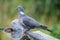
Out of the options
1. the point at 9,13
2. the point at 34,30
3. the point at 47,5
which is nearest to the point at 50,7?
the point at 47,5

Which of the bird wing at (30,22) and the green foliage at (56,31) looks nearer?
the bird wing at (30,22)

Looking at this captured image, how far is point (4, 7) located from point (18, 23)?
5.83 feet

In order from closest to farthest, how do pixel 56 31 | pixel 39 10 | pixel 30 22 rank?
1. pixel 30 22
2. pixel 56 31
3. pixel 39 10

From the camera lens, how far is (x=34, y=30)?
10.7ft

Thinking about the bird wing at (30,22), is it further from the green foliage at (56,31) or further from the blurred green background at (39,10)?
the blurred green background at (39,10)

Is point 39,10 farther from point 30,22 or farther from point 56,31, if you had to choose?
point 30,22

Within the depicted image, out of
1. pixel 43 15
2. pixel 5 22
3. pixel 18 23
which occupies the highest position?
pixel 43 15

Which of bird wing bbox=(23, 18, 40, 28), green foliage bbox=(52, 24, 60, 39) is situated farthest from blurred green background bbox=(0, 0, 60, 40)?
bird wing bbox=(23, 18, 40, 28)

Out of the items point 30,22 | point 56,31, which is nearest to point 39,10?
point 56,31

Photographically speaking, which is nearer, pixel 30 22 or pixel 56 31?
pixel 30 22

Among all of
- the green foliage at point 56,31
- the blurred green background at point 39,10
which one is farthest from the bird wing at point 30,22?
the blurred green background at point 39,10

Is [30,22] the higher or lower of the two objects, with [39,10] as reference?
lower

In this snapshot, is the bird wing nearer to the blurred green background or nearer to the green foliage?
the green foliage

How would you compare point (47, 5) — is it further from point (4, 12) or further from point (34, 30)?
point (34, 30)
